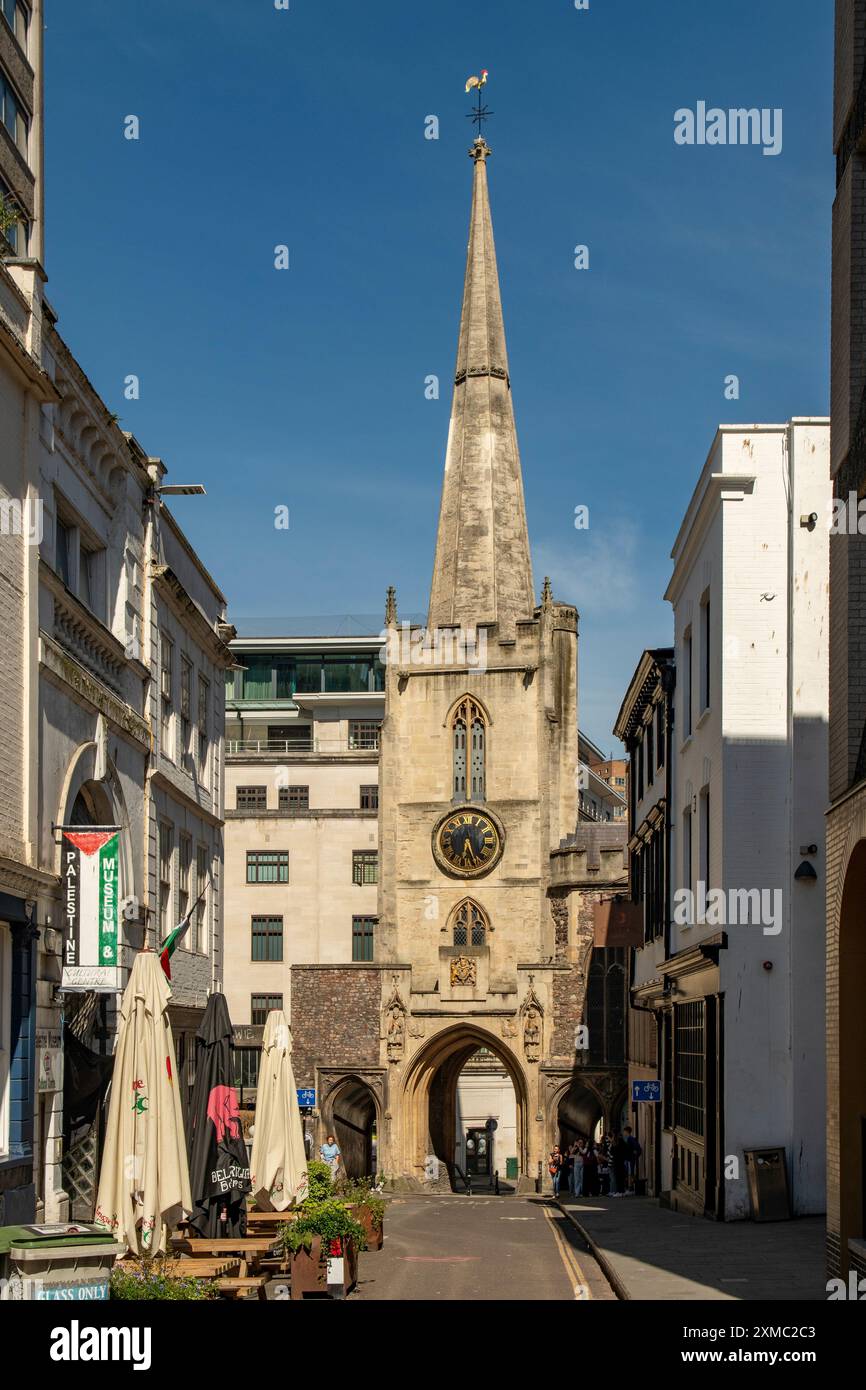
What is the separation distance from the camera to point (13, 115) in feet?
77.7

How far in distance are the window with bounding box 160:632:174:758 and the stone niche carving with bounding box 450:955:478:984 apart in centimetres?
2950

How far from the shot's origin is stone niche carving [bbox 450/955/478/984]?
5834cm

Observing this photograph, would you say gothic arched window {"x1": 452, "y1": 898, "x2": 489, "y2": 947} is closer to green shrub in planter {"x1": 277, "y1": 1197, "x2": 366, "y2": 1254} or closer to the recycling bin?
the recycling bin

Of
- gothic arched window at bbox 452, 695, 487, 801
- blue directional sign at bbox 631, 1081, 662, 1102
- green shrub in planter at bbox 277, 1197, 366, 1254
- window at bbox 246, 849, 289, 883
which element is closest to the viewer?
green shrub in planter at bbox 277, 1197, 366, 1254

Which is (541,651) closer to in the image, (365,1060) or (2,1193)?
(365,1060)

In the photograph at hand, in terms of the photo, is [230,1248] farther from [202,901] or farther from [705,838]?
[202,901]

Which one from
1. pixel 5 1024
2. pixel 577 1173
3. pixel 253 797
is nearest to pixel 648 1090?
pixel 577 1173

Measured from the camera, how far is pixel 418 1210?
4016 centimetres

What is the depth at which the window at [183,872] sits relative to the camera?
1230 inches

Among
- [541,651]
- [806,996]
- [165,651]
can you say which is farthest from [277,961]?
[806,996]

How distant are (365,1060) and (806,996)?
107 ft

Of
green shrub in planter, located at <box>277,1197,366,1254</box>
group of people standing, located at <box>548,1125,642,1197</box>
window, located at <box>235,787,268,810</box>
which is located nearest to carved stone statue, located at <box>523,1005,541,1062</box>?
group of people standing, located at <box>548,1125,642,1197</box>

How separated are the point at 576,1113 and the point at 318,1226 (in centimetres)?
3814

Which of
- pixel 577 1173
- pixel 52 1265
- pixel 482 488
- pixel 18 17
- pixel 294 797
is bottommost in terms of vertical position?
pixel 577 1173
